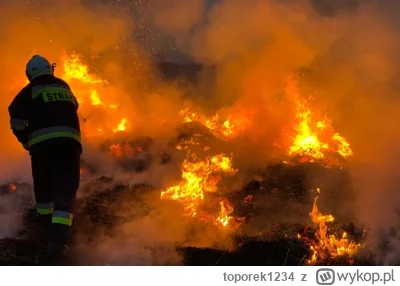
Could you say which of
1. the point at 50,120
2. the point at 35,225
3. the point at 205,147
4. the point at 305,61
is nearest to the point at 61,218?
the point at 35,225

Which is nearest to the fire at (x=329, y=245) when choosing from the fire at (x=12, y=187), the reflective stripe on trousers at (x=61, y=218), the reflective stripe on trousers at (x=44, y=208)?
the reflective stripe on trousers at (x=61, y=218)

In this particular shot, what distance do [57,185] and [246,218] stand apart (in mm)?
2549

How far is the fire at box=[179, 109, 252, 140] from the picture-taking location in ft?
25.8

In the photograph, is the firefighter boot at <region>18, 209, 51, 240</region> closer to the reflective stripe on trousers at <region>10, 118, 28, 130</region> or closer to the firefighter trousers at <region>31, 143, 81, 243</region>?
the firefighter trousers at <region>31, 143, 81, 243</region>

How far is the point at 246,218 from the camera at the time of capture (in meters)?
5.56

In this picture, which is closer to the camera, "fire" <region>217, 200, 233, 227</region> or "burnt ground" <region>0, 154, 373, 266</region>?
"burnt ground" <region>0, 154, 373, 266</region>

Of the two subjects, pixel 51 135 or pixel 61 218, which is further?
pixel 51 135

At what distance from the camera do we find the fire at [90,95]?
7.79 m

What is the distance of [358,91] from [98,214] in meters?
5.70

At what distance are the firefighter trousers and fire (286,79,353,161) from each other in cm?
396

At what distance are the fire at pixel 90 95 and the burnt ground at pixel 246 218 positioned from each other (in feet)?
5.47

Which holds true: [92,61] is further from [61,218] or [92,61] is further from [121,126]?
[61,218]

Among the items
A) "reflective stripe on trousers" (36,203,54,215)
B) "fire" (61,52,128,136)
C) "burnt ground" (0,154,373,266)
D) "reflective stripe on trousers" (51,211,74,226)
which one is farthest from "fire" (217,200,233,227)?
"fire" (61,52,128,136)
